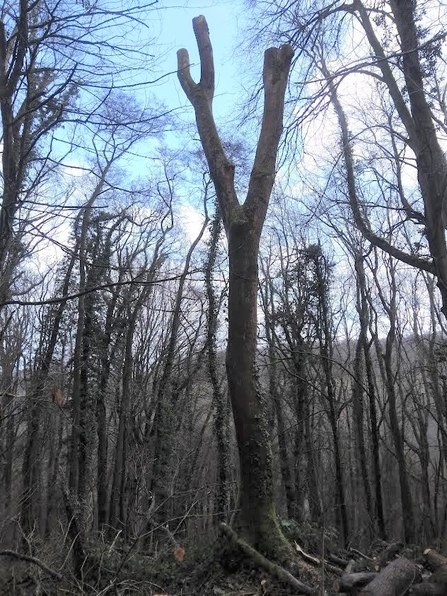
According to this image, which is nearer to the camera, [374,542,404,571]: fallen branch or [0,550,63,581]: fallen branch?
[374,542,404,571]: fallen branch

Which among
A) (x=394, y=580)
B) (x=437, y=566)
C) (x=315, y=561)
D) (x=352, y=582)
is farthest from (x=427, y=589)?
(x=315, y=561)

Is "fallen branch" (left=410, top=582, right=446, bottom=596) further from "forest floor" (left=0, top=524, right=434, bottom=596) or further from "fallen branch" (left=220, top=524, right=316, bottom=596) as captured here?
"fallen branch" (left=220, top=524, right=316, bottom=596)

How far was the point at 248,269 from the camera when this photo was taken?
21.0 feet

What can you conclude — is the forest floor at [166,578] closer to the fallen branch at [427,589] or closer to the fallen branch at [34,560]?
the fallen branch at [34,560]

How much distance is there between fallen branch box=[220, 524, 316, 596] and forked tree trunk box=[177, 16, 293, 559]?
5.8 inches

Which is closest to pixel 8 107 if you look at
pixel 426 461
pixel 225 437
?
pixel 225 437

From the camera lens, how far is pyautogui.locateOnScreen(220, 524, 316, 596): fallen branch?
4.71 metres

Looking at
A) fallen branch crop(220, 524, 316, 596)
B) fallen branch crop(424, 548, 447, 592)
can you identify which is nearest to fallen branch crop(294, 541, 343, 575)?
fallen branch crop(220, 524, 316, 596)

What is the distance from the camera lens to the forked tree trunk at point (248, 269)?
567 cm

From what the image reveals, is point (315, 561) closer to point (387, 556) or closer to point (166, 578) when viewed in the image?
point (387, 556)

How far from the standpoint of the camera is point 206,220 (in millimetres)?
19484

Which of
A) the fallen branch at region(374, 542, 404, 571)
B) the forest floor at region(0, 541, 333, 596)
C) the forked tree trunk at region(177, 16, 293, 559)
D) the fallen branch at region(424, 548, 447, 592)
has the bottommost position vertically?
the forest floor at region(0, 541, 333, 596)

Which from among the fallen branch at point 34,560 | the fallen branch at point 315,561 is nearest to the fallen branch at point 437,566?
the fallen branch at point 315,561

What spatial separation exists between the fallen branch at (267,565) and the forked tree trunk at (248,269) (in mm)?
146
